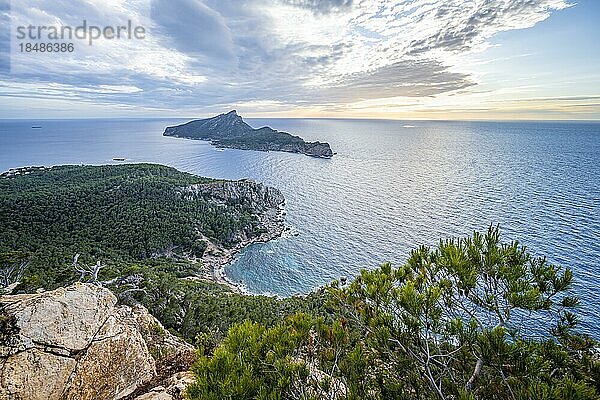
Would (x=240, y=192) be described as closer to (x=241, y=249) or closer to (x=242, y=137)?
(x=241, y=249)

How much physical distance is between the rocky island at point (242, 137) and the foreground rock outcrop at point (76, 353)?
4199 inches

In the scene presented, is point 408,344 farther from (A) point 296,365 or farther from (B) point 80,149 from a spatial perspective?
(B) point 80,149

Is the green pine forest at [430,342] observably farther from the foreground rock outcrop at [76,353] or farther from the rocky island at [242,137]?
the rocky island at [242,137]

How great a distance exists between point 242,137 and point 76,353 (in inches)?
6202

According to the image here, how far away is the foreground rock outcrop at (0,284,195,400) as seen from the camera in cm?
532

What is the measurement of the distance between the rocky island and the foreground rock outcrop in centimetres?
10667

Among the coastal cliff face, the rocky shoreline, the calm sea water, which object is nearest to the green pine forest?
the calm sea water

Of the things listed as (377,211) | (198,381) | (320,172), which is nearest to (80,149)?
(320,172)

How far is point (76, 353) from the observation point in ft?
19.4

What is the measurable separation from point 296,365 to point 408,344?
1288 millimetres

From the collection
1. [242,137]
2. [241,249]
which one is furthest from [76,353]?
[242,137]

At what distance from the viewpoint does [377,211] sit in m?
51.5

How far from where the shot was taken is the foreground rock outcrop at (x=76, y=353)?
5320 mm

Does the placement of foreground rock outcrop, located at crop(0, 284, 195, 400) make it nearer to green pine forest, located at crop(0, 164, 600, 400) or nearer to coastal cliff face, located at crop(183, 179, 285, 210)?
green pine forest, located at crop(0, 164, 600, 400)
